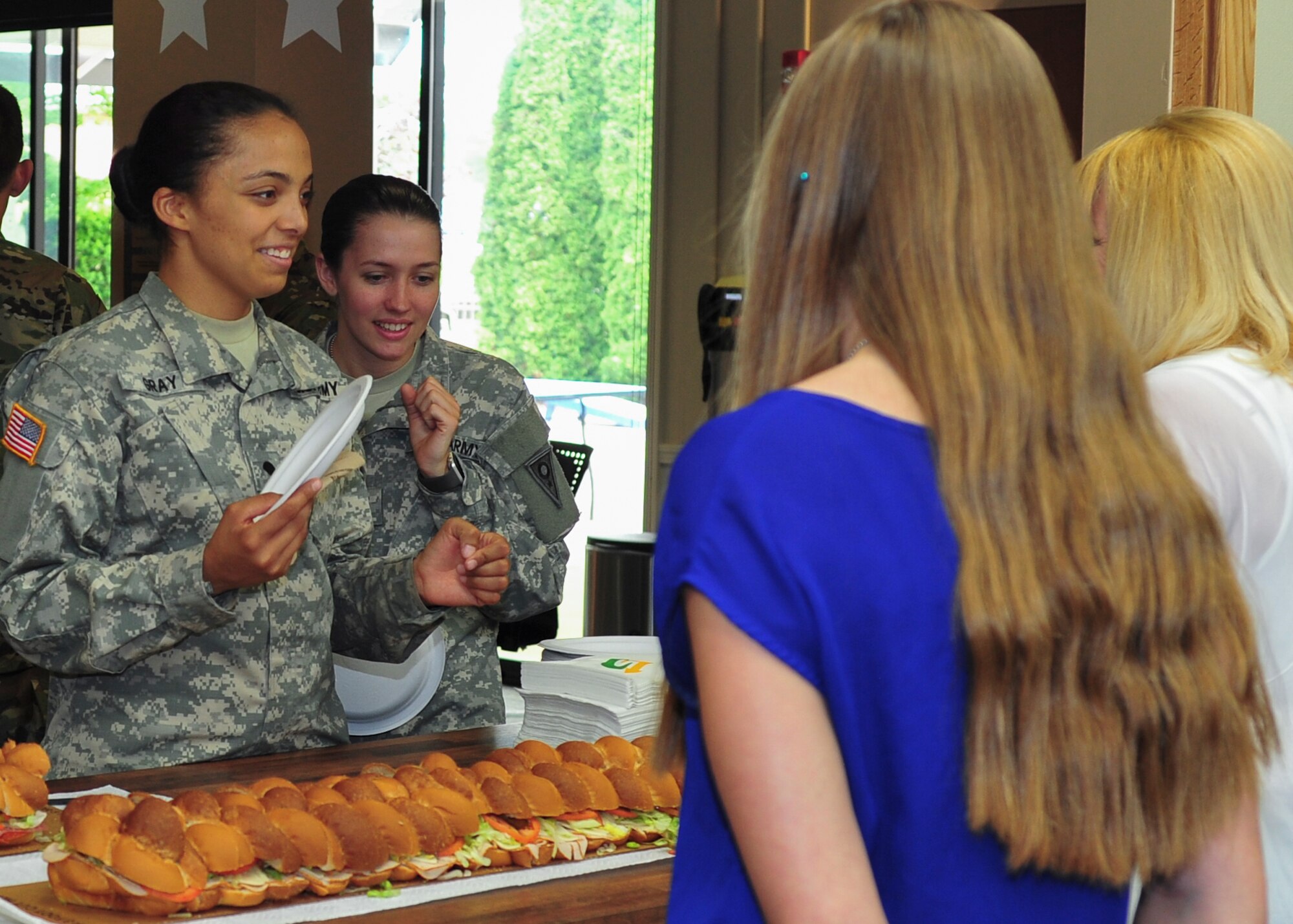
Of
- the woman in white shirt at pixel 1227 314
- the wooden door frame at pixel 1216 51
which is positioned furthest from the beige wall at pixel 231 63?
the woman in white shirt at pixel 1227 314

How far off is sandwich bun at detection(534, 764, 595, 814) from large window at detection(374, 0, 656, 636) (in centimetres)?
437

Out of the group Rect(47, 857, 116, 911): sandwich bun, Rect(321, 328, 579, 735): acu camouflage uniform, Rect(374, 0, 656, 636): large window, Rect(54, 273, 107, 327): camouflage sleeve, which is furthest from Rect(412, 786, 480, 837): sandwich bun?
Rect(374, 0, 656, 636): large window

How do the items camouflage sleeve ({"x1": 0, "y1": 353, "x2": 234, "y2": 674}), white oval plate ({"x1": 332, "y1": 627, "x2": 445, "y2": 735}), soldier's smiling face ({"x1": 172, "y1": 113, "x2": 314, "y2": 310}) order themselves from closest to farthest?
camouflage sleeve ({"x1": 0, "y1": 353, "x2": 234, "y2": 674})
soldier's smiling face ({"x1": 172, "y1": 113, "x2": 314, "y2": 310})
white oval plate ({"x1": 332, "y1": 627, "x2": 445, "y2": 735})

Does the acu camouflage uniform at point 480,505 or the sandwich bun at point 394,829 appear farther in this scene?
the acu camouflage uniform at point 480,505

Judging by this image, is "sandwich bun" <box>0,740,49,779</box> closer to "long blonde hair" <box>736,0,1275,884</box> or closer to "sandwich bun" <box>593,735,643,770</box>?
"sandwich bun" <box>593,735,643,770</box>

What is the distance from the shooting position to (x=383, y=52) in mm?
6289

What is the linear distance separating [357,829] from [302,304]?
7.32 feet

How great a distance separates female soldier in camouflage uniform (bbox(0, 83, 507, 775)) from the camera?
178 cm

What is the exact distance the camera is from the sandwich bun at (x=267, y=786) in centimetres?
159

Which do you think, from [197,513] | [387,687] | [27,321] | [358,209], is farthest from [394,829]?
[27,321]

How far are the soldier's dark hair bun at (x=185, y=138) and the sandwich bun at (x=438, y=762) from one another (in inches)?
35.7

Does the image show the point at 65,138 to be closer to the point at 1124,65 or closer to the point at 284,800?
the point at 1124,65

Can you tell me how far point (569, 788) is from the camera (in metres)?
1.67

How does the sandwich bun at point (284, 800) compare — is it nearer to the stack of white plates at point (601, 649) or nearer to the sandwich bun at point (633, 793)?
the sandwich bun at point (633, 793)
